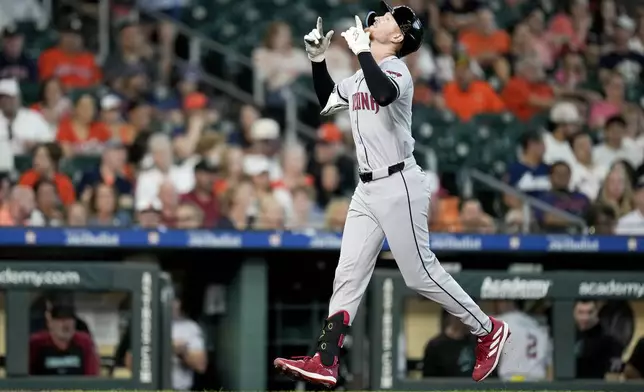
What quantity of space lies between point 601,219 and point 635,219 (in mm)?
311

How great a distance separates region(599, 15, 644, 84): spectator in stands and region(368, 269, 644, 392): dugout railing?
4.83 m

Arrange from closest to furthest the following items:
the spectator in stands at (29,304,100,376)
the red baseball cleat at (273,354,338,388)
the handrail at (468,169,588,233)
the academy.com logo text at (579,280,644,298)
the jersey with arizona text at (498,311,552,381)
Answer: the red baseball cleat at (273,354,338,388), the spectator in stands at (29,304,100,376), the jersey with arizona text at (498,311,552,381), the academy.com logo text at (579,280,644,298), the handrail at (468,169,588,233)

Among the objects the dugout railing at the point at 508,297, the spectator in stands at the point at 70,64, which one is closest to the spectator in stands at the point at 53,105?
the spectator in stands at the point at 70,64

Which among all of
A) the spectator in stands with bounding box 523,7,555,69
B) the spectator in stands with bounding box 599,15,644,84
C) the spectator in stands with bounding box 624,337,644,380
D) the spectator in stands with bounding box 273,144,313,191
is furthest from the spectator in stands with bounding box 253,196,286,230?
the spectator in stands with bounding box 599,15,644,84

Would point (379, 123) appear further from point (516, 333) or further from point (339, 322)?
point (516, 333)

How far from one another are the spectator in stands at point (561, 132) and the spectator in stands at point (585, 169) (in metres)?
0.07

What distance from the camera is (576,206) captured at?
1118 centimetres

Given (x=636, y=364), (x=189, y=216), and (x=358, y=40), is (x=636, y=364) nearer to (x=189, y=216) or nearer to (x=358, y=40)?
(x=189, y=216)

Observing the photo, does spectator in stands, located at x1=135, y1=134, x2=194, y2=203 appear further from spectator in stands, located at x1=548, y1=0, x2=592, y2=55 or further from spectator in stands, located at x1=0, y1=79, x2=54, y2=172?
spectator in stands, located at x1=548, y1=0, x2=592, y2=55

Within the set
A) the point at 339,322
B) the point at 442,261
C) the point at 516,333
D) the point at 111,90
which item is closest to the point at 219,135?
the point at 111,90

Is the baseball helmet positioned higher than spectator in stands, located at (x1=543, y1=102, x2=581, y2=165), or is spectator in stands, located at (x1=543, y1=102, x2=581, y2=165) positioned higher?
spectator in stands, located at (x1=543, y1=102, x2=581, y2=165)

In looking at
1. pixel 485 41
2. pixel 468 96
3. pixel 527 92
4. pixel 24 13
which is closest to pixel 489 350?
pixel 468 96

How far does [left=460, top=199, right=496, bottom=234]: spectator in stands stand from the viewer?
1036cm

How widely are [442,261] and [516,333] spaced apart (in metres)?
1.13
